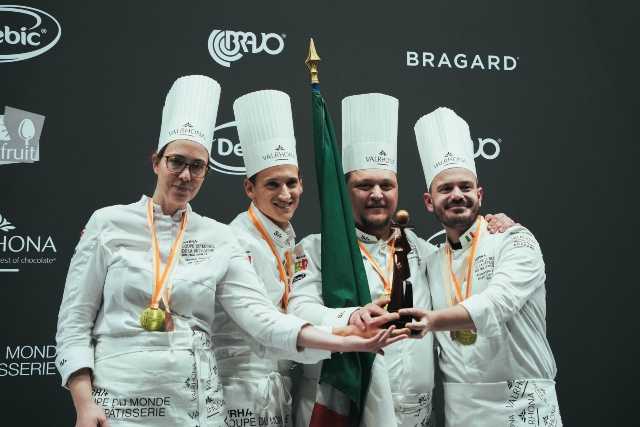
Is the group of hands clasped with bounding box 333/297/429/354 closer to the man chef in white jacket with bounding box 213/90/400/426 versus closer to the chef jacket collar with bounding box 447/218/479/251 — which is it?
the man chef in white jacket with bounding box 213/90/400/426

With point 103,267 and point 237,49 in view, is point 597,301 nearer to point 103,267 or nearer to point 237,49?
point 237,49

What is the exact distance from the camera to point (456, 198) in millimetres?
2404

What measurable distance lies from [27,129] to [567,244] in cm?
218

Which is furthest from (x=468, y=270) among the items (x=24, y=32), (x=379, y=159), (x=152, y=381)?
(x=24, y=32)

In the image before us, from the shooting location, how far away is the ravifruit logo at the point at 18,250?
271 centimetres

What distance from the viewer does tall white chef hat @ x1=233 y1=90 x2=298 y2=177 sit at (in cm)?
236

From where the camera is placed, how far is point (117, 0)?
2902 millimetres

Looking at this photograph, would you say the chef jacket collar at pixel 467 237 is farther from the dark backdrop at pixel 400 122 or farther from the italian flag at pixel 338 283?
the dark backdrop at pixel 400 122

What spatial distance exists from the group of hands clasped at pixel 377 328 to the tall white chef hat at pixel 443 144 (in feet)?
2.09

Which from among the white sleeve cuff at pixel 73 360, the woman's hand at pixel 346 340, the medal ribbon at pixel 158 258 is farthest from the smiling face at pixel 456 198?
the white sleeve cuff at pixel 73 360

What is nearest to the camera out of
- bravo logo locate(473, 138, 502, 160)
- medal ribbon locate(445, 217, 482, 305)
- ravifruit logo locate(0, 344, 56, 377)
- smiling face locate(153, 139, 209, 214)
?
smiling face locate(153, 139, 209, 214)

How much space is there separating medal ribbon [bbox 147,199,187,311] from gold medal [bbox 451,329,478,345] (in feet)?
2.92

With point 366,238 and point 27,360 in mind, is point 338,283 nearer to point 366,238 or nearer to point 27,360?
point 366,238

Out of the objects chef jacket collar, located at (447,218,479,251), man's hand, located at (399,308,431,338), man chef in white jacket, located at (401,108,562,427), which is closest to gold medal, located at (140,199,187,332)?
man's hand, located at (399,308,431,338)
